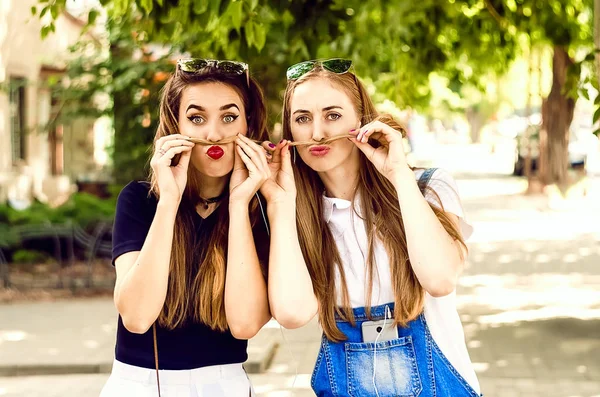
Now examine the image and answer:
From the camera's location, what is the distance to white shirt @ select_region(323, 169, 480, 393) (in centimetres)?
268

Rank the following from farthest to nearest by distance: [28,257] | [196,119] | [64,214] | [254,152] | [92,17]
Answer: [64,214], [28,257], [92,17], [196,119], [254,152]

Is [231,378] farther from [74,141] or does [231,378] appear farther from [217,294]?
[74,141]

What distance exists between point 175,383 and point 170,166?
64 centimetres

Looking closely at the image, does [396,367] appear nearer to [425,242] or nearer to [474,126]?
[425,242]

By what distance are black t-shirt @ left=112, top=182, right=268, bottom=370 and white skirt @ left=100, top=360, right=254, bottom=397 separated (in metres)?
0.02

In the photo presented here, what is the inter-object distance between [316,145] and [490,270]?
11300mm

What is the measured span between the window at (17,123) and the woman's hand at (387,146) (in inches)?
680

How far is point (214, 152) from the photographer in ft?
9.02

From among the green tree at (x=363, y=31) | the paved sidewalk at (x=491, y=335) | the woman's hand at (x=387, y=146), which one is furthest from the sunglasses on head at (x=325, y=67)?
the paved sidewalk at (x=491, y=335)

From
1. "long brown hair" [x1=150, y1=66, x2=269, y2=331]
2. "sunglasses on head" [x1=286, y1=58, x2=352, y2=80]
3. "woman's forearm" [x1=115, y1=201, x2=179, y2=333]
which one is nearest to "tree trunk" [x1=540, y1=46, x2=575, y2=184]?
"sunglasses on head" [x1=286, y1=58, x2=352, y2=80]

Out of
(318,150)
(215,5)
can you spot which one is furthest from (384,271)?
(215,5)

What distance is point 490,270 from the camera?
44.8ft

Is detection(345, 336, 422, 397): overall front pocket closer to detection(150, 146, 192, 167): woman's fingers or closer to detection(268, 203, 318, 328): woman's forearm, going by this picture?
detection(268, 203, 318, 328): woman's forearm

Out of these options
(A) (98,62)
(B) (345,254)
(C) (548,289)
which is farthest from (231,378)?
(A) (98,62)
